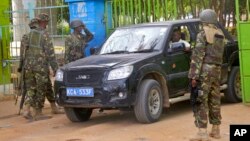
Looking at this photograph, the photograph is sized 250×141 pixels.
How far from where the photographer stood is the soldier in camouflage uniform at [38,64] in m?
9.37

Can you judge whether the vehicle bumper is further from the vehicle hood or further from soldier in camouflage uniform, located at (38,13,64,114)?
soldier in camouflage uniform, located at (38,13,64,114)

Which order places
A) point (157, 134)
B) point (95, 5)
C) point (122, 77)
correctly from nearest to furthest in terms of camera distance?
point (157, 134) < point (122, 77) < point (95, 5)

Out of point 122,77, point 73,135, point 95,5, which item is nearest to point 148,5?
point 95,5

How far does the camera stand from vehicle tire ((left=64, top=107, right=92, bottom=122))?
8648mm

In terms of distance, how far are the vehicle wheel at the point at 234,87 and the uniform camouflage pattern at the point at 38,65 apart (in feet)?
11.4

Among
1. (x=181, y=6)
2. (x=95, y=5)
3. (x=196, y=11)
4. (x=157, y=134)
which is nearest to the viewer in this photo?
(x=157, y=134)

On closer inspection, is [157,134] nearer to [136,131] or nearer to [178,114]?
[136,131]

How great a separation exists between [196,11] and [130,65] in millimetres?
9221

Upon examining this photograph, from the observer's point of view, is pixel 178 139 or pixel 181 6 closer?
pixel 178 139

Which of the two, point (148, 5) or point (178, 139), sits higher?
point (148, 5)

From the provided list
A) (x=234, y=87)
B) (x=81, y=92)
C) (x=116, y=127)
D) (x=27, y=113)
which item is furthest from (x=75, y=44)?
(x=234, y=87)

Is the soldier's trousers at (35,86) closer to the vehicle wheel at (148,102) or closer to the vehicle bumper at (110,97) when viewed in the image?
the vehicle bumper at (110,97)

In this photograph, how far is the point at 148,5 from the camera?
1062 cm

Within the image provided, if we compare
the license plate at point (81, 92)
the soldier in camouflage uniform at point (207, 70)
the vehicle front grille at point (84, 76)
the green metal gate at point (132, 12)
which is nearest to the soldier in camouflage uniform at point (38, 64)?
the vehicle front grille at point (84, 76)
